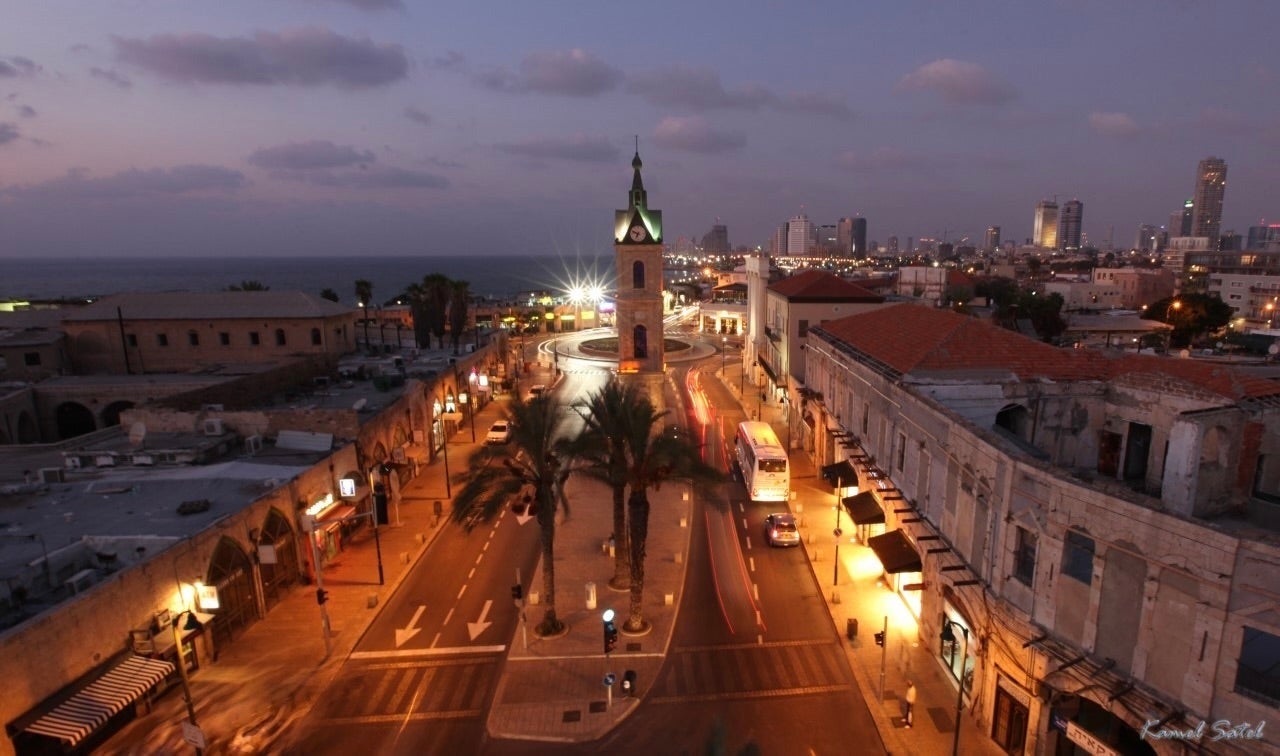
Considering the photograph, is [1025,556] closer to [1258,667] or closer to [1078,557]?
[1078,557]

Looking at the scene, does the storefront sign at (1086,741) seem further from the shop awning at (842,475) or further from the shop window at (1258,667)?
the shop awning at (842,475)

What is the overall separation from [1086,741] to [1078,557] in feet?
14.2

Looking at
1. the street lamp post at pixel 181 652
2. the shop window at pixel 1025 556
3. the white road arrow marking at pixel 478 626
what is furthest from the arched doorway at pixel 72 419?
the shop window at pixel 1025 556

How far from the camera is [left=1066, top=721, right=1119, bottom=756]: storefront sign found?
14978 mm

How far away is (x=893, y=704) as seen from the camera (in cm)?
1975

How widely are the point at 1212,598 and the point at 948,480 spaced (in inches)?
359

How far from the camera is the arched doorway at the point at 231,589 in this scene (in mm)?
22297

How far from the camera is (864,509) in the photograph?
2836 centimetres

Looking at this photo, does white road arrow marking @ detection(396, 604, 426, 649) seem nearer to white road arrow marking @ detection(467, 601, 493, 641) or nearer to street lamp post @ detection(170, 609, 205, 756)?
white road arrow marking @ detection(467, 601, 493, 641)

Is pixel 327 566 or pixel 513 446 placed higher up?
pixel 513 446

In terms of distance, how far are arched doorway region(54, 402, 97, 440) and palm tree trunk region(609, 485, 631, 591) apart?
1780 inches

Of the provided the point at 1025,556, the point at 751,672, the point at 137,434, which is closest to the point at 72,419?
the point at 137,434

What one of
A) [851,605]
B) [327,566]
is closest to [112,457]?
[327,566]

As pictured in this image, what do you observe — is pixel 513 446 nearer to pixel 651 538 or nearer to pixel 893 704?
pixel 651 538
